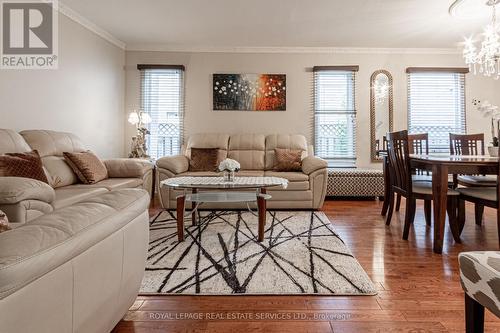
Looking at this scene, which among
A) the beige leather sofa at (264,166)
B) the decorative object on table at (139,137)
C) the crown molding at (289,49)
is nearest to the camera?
the beige leather sofa at (264,166)

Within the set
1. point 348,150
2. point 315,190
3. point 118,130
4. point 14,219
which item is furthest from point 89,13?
point 348,150

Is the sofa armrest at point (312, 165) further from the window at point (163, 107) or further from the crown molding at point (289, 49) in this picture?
the window at point (163, 107)

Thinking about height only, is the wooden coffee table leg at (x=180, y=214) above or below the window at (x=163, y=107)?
below

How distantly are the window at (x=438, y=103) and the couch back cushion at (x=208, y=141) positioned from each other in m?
3.34

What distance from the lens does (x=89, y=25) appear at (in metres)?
4.23

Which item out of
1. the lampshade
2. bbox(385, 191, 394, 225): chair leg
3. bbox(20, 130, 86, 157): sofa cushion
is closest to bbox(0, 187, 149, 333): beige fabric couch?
bbox(20, 130, 86, 157): sofa cushion

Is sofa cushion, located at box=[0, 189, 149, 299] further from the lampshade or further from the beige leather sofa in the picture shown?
the lampshade

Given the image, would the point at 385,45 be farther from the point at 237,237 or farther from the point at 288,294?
the point at 288,294

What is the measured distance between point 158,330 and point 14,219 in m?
1.21

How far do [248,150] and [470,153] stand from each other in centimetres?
306

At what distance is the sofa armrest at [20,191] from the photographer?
1850mm

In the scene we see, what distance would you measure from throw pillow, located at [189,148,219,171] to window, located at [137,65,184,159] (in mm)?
887

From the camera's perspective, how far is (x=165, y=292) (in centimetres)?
184

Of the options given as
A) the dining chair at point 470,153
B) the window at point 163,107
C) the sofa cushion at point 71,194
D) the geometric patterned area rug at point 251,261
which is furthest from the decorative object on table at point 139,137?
the dining chair at point 470,153
